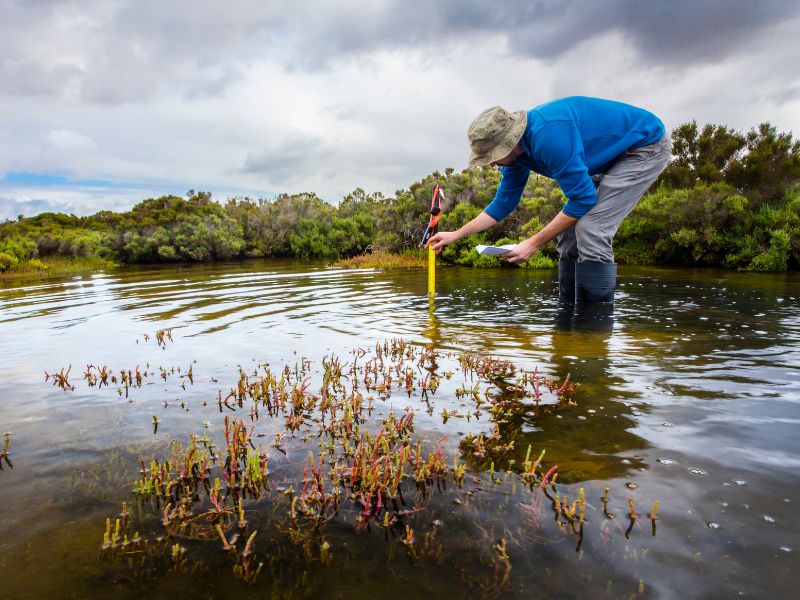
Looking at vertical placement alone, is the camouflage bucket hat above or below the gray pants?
above

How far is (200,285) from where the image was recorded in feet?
53.2

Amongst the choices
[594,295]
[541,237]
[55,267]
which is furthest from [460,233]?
[55,267]

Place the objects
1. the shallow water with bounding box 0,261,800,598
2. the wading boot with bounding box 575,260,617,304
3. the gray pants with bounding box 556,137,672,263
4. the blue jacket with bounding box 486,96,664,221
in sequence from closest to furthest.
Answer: the shallow water with bounding box 0,261,800,598, the blue jacket with bounding box 486,96,664,221, the gray pants with bounding box 556,137,672,263, the wading boot with bounding box 575,260,617,304

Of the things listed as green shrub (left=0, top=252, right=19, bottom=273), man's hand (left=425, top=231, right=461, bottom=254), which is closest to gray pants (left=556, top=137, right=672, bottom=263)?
man's hand (left=425, top=231, right=461, bottom=254)

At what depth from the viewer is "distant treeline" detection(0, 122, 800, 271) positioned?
19.0 meters

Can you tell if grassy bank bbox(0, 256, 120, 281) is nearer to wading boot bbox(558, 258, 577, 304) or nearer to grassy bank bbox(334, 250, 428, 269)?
grassy bank bbox(334, 250, 428, 269)

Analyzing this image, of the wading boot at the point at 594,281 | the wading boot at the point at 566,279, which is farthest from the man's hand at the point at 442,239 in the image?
the wading boot at the point at 566,279

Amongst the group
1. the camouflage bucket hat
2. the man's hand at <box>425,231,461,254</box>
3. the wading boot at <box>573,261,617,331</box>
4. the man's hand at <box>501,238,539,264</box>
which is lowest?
the wading boot at <box>573,261,617,331</box>

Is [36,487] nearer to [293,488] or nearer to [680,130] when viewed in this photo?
[293,488]

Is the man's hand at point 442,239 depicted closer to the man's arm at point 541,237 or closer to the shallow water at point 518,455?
the man's arm at point 541,237

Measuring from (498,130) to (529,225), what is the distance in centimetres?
1546

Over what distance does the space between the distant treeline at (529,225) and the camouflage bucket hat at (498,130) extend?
14897mm

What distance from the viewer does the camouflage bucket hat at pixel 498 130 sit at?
558cm

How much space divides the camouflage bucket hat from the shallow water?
2.34 meters
